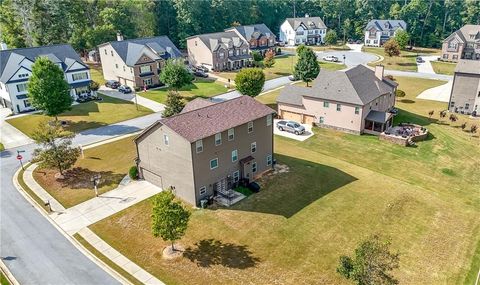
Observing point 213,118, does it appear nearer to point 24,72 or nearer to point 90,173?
point 90,173

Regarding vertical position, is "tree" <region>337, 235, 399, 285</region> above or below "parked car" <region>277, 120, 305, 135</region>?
above

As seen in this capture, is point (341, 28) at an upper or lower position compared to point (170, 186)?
upper

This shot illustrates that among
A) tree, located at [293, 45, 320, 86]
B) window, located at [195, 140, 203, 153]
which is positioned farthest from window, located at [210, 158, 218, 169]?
tree, located at [293, 45, 320, 86]

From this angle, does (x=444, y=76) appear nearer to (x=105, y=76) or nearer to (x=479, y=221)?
(x=479, y=221)

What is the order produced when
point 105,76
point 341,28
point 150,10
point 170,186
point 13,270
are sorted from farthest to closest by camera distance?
point 341,28 < point 150,10 < point 105,76 < point 170,186 < point 13,270

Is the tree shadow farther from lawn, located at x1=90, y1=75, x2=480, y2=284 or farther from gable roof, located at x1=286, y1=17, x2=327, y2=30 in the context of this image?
gable roof, located at x1=286, y1=17, x2=327, y2=30

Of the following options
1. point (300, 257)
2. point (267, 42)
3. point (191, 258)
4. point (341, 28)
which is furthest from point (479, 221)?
point (341, 28)

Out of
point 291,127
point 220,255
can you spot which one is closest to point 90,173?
point 220,255
